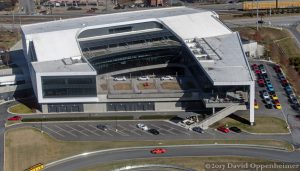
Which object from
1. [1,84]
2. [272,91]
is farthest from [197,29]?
[1,84]

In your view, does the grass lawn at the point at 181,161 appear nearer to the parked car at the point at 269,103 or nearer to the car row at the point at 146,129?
the car row at the point at 146,129

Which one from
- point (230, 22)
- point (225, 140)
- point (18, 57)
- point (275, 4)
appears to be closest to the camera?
point (225, 140)

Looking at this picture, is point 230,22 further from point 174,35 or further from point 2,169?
point 2,169

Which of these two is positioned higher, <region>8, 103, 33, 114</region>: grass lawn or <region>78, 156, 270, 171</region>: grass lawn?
<region>8, 103, 33, 114</region>: grass lawn

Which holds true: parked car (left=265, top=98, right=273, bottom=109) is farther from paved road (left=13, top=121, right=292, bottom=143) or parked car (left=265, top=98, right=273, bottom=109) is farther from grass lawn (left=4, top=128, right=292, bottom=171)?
grass lawn (left=4, top=128, right=292, bottom=171)

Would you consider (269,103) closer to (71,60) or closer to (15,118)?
(71,60)

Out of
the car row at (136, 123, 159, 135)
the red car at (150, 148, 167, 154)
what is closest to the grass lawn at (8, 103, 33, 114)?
the car row at (136, 123, 159, 135)

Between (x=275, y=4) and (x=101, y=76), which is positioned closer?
(x=101, y=76)
